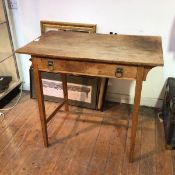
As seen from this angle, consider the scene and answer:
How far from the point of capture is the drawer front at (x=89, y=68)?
132cm

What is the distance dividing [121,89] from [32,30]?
1.04 meters

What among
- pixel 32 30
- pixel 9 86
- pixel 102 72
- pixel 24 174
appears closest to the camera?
pixel 102 72

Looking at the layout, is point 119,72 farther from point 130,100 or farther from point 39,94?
point 130,100

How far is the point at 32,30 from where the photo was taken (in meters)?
2.20

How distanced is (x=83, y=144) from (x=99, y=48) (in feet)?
2.61

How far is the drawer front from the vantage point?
1.32 metres

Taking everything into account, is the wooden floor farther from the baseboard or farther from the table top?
the table top

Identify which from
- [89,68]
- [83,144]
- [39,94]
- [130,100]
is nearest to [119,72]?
[89,68]

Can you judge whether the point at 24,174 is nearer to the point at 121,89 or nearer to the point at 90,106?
the point at 90,106

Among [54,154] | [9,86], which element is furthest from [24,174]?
[9,86]

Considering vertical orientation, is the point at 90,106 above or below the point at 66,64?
below

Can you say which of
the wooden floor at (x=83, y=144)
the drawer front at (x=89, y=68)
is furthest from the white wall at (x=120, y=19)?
the drawer front at (x=89, y=68)

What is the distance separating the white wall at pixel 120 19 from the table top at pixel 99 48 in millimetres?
309

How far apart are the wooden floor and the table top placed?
30.7 inches
